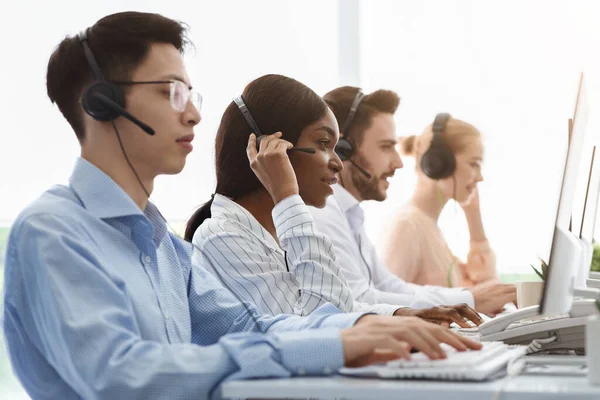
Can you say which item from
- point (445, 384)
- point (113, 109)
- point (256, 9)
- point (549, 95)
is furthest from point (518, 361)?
point (549, 95)

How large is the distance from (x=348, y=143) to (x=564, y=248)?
196 centimetres

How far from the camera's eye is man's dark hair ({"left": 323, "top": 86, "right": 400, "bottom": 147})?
10.6 feet

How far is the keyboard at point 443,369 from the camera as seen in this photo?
1.03 m

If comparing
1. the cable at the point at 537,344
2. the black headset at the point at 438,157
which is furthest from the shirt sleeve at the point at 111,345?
the black headset at the point at 438,157

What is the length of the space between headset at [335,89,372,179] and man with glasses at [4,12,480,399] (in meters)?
1.59

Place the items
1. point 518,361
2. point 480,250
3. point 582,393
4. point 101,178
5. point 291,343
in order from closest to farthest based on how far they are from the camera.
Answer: point 582,393 < point 291,343 < point 518,361 < point 101,178 < point 480,250

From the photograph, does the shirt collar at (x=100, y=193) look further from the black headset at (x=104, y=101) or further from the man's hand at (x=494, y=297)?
the man's hand at (x=494, y=297)

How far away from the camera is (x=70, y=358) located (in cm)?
113

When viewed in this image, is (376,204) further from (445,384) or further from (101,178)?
(445,384)

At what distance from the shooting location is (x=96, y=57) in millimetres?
1468

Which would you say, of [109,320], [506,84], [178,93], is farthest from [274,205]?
[506,84]

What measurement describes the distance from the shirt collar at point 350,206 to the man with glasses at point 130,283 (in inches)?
58.8

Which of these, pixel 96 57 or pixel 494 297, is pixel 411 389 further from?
pixel 494 297

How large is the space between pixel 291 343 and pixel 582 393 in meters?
0.38
